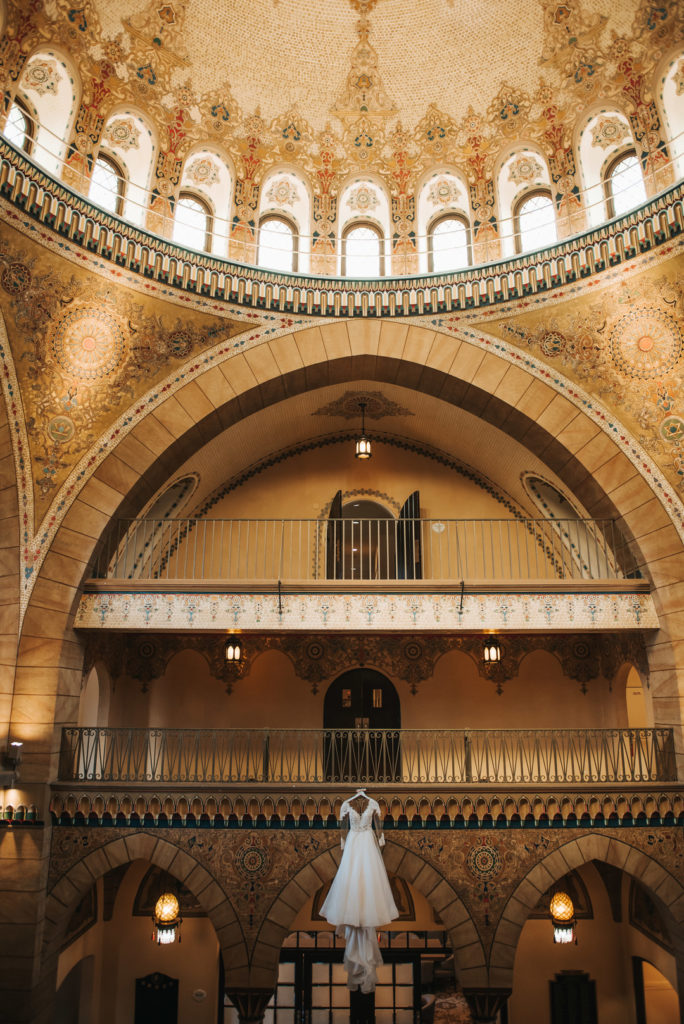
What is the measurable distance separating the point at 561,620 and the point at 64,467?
6.35 metres

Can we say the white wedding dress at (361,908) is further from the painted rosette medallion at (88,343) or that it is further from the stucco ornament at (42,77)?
the stucco ornament at (42,77)

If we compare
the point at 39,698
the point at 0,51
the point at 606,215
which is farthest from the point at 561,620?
the point at 0,51

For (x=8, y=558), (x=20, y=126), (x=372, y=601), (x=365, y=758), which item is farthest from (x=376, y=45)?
(x=365, y=758)

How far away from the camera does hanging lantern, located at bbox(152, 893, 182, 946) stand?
33.2ft

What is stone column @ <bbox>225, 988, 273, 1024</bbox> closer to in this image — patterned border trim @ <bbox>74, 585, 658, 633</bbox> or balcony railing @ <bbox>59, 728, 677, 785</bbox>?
balcony railing @ <bbox>59, 728, 677, 785</bbox>

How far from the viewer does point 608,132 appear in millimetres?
9992

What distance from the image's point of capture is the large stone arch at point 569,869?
27.9 ft

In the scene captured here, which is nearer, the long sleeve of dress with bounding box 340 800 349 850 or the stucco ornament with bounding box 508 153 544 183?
the long sleeve of dress with bounding box 340 800 349 850

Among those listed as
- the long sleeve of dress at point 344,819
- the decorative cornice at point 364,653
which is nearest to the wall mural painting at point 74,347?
the decorative cornice at point 364,653

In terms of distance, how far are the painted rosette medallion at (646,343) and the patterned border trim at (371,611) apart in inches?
110

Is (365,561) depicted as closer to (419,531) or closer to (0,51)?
(419,531)

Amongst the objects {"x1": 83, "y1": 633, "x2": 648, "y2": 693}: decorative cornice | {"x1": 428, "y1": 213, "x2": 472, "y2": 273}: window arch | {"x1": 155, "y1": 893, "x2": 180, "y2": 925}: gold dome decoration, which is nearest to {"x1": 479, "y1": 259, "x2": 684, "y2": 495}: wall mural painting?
{"x1": 428, "y1": 213, "x2": 472, "y2": 273}: window arch

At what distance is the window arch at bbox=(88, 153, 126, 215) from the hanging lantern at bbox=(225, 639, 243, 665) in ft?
19.3

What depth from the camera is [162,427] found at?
386 inches
